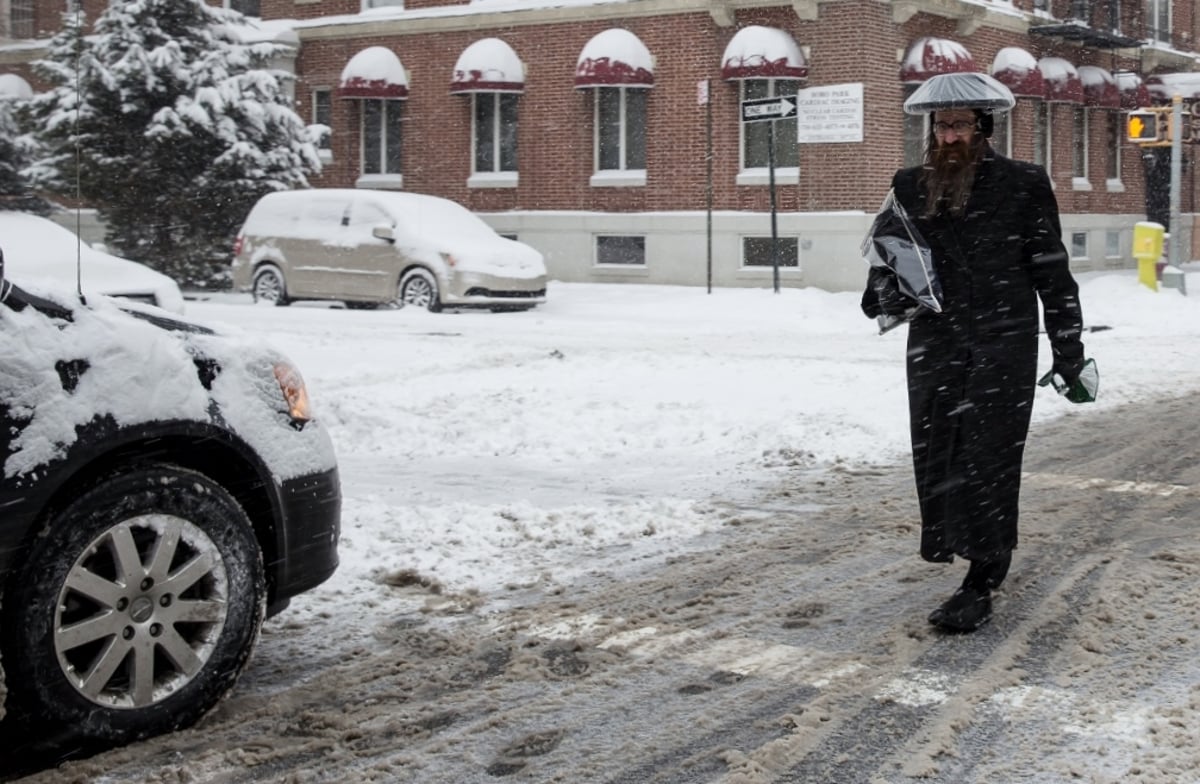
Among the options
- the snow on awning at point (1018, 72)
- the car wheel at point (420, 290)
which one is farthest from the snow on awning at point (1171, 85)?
the car wheel at point (420, 290)

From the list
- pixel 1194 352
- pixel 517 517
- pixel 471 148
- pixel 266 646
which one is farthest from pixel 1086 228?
pixel 266 646

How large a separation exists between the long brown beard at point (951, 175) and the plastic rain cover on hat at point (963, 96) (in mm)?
145

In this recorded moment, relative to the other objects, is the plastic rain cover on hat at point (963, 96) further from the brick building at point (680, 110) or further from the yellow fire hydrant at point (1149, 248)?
the yellow fire hydrant at point (1149, 248)

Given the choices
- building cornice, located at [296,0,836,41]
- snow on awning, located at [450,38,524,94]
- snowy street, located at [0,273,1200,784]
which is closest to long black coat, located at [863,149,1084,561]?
snowy street, located at [0,273,1200,784]

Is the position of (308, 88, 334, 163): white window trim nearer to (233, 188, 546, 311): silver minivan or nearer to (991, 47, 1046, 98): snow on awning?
(233, 188, 546, 311): silver minivan

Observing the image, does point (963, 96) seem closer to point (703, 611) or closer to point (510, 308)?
point (703, 611)

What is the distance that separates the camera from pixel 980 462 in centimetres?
512

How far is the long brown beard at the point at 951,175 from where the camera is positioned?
201 inches

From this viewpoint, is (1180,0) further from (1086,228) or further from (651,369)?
(651,369)

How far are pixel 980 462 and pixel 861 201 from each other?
18.8m

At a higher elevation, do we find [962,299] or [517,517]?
[962,299]

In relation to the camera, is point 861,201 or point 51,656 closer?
point 51,656

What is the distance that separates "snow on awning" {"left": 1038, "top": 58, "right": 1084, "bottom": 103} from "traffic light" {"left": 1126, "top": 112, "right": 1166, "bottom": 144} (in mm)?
5534

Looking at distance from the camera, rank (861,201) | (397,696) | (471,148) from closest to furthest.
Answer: (397,696) < (861,201) < (471,148)
